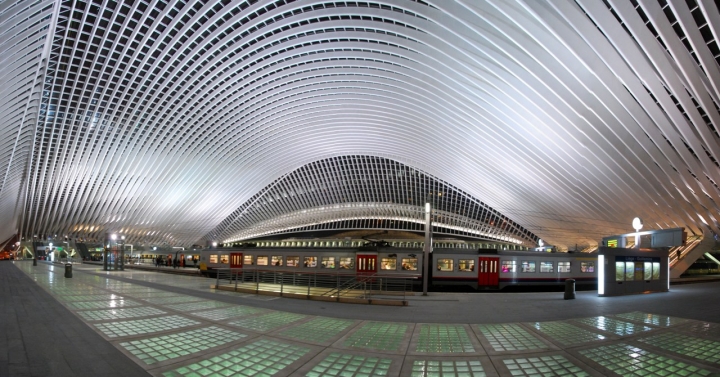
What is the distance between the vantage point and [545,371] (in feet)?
19.5

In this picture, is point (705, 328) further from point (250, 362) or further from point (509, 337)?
point (250, 362)

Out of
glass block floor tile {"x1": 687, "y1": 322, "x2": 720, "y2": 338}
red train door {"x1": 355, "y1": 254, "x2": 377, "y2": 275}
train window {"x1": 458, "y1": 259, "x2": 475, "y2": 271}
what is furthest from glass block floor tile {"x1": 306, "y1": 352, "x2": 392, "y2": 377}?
train window {"x1": 458, "y1": 259, "x2": 475, "y2": 271}

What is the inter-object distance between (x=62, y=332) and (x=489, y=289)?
1911 cm

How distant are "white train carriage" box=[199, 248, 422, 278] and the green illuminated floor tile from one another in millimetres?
6801

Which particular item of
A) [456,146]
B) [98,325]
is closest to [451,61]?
[456,146]

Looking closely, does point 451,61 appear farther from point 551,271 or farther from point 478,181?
point 478,181

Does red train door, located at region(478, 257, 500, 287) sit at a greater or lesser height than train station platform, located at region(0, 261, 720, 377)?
lesser

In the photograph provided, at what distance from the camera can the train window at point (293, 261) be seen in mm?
24844

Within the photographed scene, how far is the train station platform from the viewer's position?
5.93 meters

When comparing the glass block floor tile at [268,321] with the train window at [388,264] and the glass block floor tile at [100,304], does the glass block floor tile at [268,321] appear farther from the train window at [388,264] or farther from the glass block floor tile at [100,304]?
the train window at [388,264]

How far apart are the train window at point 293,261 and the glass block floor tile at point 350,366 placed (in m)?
18.6

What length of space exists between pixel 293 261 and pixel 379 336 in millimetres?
17668

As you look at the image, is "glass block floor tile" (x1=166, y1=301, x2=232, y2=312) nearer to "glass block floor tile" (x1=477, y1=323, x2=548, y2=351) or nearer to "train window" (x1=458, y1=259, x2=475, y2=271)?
"glass block floor tile" (x1=477, y1=323, x2=548, y2=351)

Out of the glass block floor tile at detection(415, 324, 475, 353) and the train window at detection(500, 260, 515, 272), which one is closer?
the glass block floor tile at detection(415, 324, 475, 353)
